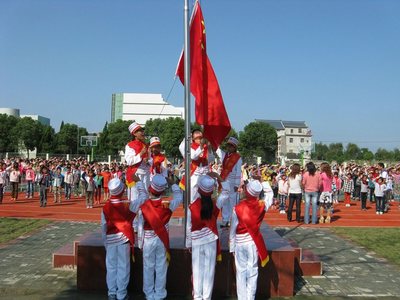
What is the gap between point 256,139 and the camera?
71.8 metres

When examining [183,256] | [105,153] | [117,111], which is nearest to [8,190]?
[183,256]

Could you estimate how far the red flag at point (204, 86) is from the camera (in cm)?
701

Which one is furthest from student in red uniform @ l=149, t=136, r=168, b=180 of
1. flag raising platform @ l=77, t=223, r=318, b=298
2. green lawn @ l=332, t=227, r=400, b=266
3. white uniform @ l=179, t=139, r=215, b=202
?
green lawn @ l=332, t=227, r=400, b=266

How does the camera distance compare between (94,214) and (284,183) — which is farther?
(284,183)

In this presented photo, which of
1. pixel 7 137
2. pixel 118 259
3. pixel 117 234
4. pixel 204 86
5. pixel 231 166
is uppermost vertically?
pixel 7 137

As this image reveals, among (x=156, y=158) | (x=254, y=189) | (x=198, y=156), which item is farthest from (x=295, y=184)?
(x=254, y=189)

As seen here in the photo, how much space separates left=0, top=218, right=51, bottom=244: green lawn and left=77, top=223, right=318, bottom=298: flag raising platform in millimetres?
5104

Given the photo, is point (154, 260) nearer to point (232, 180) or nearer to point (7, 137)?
point (232, 180)

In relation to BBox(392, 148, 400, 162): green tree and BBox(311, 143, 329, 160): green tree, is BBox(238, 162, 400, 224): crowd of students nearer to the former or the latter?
BBox(392, 148, 400, 162): green tree

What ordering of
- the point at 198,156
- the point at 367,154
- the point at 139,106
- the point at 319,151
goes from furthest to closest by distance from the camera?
the point at 139,106
the point at 319,151
the point at 367,154
the point at 198,156

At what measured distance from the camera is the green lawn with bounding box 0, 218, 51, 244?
1151 cm

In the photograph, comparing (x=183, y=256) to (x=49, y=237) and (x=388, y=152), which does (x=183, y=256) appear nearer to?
(x=49, y=237)

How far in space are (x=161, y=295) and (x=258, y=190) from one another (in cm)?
208

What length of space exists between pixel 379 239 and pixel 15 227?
10929 millimetres
